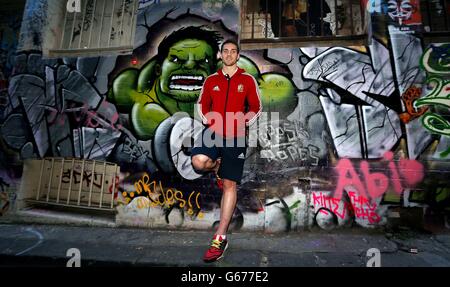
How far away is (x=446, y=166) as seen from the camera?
420 centimetres

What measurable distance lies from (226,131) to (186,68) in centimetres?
176

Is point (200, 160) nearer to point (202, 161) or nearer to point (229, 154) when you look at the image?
point (202, 161)

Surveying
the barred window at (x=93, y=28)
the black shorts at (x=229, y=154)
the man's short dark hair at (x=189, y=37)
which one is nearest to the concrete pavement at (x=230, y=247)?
the black shorts at (x=229, y=154)

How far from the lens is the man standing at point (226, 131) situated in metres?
3.49

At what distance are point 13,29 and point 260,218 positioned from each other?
582 cm

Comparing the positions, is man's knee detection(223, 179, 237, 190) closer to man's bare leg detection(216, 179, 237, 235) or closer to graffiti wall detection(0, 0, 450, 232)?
man's bare leg detection(216, 179, 237, 235)

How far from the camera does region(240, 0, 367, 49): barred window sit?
473 centimetres

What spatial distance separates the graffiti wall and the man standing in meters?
0.86

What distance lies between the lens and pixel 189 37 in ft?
16.0

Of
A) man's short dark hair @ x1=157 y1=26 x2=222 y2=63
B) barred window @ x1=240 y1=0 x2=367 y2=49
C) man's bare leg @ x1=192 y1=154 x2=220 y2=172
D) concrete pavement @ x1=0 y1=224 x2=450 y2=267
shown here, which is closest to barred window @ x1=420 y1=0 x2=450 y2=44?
barred window @ x1=240 y1=0 x2=367 y2=49

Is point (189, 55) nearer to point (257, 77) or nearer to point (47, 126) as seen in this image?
point (257, 77)

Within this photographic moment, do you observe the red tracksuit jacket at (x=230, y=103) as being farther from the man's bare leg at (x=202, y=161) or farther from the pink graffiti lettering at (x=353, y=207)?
the pink graffiti lettering at (x=353, y=207)

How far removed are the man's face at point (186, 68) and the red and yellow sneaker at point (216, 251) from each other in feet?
7.55

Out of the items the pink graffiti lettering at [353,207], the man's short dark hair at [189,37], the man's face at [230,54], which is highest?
the man's short dark hair at [189,37]
